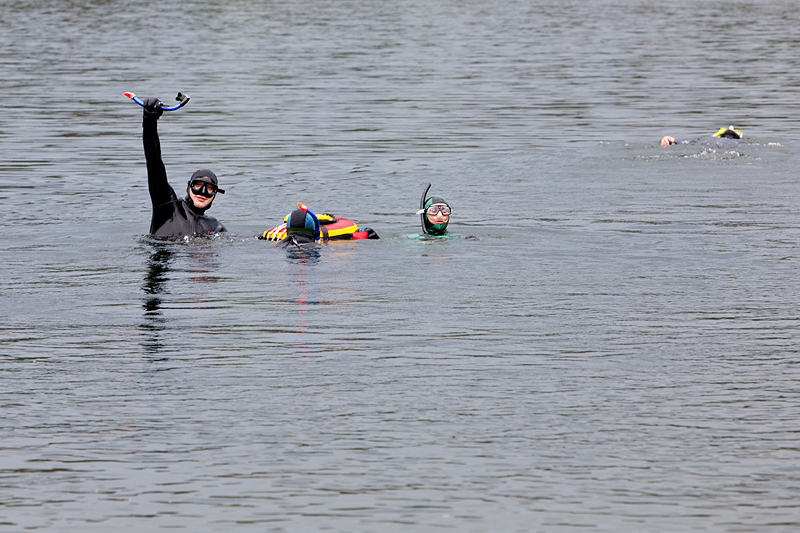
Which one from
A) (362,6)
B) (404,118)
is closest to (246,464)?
(404,118)

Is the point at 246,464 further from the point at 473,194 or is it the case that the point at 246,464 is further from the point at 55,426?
the point at 473,194

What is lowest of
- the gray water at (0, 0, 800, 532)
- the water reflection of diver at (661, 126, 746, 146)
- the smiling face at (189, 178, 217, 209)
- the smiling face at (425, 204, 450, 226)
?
the gray water at (0, 0, 800, 532)

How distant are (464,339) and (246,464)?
139 inches

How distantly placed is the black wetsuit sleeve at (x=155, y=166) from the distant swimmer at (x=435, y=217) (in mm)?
3302

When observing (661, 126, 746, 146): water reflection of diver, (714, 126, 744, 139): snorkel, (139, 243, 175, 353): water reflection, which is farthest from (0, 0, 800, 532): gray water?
(714, 126, 744, 139): snorkel

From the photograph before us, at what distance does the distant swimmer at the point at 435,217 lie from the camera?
16.1m

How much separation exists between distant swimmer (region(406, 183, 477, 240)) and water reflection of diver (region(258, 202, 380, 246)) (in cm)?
69

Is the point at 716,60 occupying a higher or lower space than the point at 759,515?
higher

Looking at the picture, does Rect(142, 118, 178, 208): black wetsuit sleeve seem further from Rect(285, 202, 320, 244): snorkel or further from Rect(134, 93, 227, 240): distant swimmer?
Rect(285, 202, 320, 244): snorkel

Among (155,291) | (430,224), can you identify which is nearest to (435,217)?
(430,224)

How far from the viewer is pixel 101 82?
39.7 meters

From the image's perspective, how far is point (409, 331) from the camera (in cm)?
1131

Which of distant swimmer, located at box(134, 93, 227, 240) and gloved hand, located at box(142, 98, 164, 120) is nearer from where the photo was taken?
gloved hand, located at box(142, 98, 164, 120)

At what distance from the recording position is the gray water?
751 centimetres
